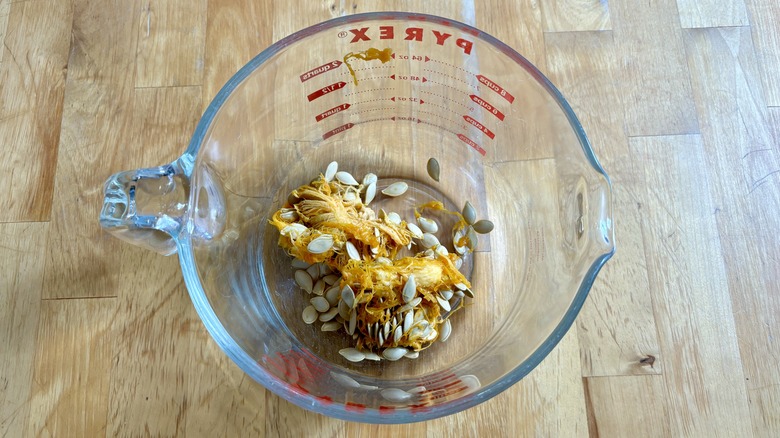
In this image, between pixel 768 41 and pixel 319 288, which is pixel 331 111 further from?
pixel 768 41

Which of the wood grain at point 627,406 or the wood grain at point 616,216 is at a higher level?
the wood grain at point 616,216

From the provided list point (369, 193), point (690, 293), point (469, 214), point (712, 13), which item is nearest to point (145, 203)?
point (369, 193)

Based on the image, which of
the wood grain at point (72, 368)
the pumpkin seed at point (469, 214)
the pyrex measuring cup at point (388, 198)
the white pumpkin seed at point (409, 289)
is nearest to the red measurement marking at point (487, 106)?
the pyrex measuring cup at point (388, 198)

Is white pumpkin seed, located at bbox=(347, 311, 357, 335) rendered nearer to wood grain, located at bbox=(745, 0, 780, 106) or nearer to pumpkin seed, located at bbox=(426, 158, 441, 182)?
pumpkin seed, located at bbox=(426, 158, 441, 182)

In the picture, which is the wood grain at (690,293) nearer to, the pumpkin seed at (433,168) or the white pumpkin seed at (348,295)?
the pumpkin seed at (433,168)

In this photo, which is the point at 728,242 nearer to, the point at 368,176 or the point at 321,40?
the point at 368,176

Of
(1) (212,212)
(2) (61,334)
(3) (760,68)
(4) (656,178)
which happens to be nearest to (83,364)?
(2) (61,334)
